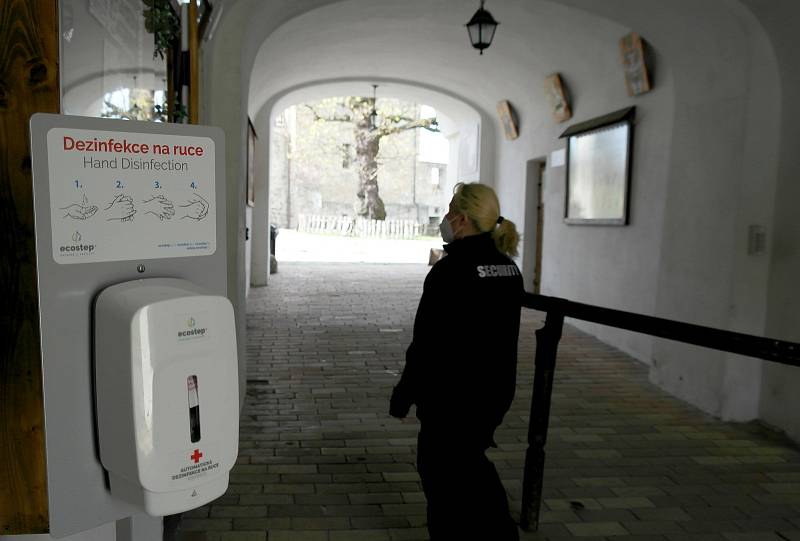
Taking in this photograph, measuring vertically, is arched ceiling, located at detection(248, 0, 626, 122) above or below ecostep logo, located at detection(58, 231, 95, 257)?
above

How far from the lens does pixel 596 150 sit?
8.20 m

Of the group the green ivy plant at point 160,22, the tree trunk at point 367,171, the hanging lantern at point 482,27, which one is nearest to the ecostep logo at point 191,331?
the green ivy plant at point 160,22

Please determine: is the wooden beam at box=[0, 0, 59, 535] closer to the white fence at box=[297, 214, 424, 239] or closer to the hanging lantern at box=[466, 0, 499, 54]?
the hanging lantern at box=[466, 0, 499, 54]

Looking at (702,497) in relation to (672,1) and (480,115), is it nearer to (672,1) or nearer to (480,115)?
(672,1)

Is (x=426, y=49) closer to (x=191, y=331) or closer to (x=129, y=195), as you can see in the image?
(x=129, y=195)

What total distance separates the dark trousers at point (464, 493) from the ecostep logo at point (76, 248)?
1.89m

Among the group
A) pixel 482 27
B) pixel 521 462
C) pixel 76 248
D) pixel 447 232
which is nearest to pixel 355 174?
pixel 482 27

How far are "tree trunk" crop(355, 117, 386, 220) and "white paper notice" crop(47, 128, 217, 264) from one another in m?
27.2

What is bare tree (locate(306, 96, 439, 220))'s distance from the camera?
1034 inches

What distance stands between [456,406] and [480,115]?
415 inches

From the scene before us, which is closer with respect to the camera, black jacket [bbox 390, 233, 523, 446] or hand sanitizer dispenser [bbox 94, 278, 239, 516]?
hand sanitizer dispenser [bbox 94, 278, 239, 516]

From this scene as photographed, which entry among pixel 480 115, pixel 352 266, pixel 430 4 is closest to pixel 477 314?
pixel 430 4

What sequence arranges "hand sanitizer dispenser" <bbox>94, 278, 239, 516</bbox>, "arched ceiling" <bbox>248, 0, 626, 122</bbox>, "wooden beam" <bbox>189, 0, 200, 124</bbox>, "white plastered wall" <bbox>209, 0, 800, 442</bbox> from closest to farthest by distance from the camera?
"hand sanitizer dispenser" <bbox>94, 278, 239, 516</bbox> < "wooden beam" <bbox>189, 0, 200, 124</bbox> < "white plastered wall" <bbox>209, 0, 800, 442</bbox> < "arched ceiling" <bbox>248, 0, 626, 122</bbox>

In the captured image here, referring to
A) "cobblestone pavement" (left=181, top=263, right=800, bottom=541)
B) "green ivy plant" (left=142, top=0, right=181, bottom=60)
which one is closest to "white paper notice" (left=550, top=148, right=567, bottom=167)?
"cobblestone pavement" (left=181, top=263, right=800, bottom=541)
